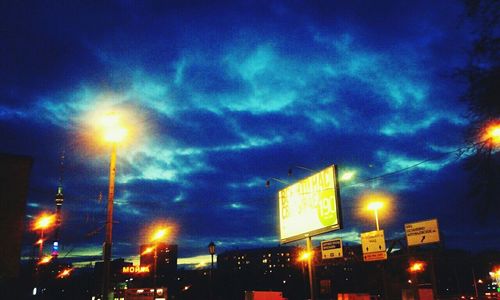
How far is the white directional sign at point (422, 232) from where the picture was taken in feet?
79.7

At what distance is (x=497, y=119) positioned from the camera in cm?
1102

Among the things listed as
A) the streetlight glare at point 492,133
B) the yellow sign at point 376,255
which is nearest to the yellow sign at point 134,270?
the yellow sign at point 376,255

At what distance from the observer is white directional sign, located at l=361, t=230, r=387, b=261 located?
83.7ft

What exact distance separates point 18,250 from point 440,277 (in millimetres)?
121694

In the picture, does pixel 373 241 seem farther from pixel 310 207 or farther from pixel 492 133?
pixel 492 133

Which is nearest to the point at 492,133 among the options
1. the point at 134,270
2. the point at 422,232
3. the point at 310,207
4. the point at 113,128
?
the point at 310,207

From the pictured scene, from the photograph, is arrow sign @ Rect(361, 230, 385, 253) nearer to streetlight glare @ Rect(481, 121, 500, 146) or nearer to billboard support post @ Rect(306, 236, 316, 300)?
billboard support post @ Rect(306, 236, 316, 300)

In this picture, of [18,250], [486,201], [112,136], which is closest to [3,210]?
[18,250]

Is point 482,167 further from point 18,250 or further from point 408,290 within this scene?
point 408,290

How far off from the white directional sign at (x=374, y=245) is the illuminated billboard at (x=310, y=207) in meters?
7.54

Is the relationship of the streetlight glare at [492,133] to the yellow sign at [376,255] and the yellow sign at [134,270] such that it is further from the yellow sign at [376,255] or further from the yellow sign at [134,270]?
the yellow sign at [134,270]

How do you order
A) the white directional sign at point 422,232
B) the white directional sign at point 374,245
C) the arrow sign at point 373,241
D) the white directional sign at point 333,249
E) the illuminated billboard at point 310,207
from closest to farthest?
the illuminated billboard at point 310,207 → the white directional sign at point 333,249 → the white directional sign at point 422,232 → the white directional sign at point 374,245 → the arrow sign at point 373,241

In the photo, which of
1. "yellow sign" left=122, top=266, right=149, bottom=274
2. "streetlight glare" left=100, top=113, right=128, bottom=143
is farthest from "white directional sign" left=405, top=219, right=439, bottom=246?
"yellow sign" left=122, top=266, right=149, bottom=274

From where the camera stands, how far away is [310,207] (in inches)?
781
